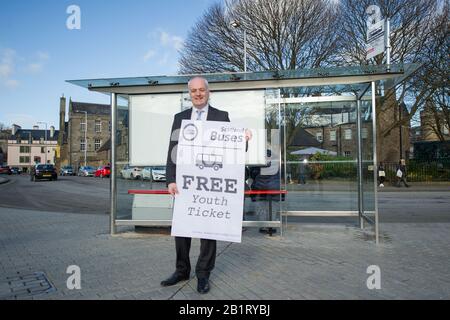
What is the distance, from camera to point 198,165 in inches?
155

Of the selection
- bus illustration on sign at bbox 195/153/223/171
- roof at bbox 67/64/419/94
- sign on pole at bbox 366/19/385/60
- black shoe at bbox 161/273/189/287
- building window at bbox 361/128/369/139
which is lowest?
Result: black shoe at bbox 161/273/189/287

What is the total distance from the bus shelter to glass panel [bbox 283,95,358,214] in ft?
0.10

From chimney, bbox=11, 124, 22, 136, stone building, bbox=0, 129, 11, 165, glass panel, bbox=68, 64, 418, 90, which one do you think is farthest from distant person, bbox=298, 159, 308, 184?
chimney, bbox=11, 124, 22, 136

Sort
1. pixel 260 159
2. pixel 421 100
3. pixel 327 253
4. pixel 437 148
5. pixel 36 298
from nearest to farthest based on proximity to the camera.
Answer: pixel 36 298 → pixel 327 253 → pixel 260 159 → pixel 421 100 → pixel 437 148

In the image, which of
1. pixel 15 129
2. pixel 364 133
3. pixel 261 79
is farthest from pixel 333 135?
pixel 15 129

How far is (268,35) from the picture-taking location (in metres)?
24.5

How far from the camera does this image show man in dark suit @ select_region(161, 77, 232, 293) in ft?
13.0

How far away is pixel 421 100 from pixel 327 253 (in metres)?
22.5

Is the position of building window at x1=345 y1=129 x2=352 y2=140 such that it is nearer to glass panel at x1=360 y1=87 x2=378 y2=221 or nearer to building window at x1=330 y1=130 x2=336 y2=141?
building window at x1=330 y1=130 x2=336 y2=141

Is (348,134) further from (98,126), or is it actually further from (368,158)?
(98,126)

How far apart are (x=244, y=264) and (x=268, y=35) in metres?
21.6

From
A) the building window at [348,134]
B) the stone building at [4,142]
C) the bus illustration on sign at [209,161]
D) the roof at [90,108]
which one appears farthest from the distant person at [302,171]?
the stone building at [4,142]

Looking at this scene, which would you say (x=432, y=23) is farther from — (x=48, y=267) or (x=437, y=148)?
(x=48, y=267)
